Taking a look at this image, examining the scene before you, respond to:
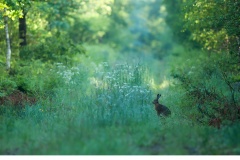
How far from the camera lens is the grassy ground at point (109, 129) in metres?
8.08

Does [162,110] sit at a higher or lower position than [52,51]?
lower

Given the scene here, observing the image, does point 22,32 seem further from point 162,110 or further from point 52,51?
point 162,110

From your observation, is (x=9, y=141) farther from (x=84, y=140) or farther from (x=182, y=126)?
(x=182, y=126)

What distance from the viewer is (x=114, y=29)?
42500mm

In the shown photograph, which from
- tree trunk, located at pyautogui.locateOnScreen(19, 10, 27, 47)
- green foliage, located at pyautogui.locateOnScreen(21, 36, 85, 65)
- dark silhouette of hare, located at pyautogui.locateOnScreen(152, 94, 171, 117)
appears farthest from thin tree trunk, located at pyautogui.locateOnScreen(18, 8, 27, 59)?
dark silhouette of hare, located at pyautogui.locateOnScreen(152, 94, 171, 117)

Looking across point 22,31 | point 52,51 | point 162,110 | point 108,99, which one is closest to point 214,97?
point 162,110

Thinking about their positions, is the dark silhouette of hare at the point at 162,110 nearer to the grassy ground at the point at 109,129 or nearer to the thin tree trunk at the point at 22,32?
the grassy ground at the point at 109,129

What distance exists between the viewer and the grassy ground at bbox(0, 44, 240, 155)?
808 centimetres

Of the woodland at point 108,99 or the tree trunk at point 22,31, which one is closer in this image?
the woodland at point 108,99

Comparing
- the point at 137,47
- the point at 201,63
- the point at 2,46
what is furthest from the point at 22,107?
the point at 137,47

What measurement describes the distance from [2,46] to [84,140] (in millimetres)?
11086

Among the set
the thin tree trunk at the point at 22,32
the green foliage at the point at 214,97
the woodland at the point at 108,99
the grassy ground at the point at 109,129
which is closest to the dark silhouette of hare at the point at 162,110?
the woodland at the point at 108,99

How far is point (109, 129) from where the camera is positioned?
9.14 m

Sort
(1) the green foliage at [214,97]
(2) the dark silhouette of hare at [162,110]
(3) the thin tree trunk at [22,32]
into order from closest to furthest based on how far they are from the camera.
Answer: (1) the green foliage at [214,97] < (2) the dark silhouette of hare at [162,110] < (3) the thin tree trunk at [22,32]
